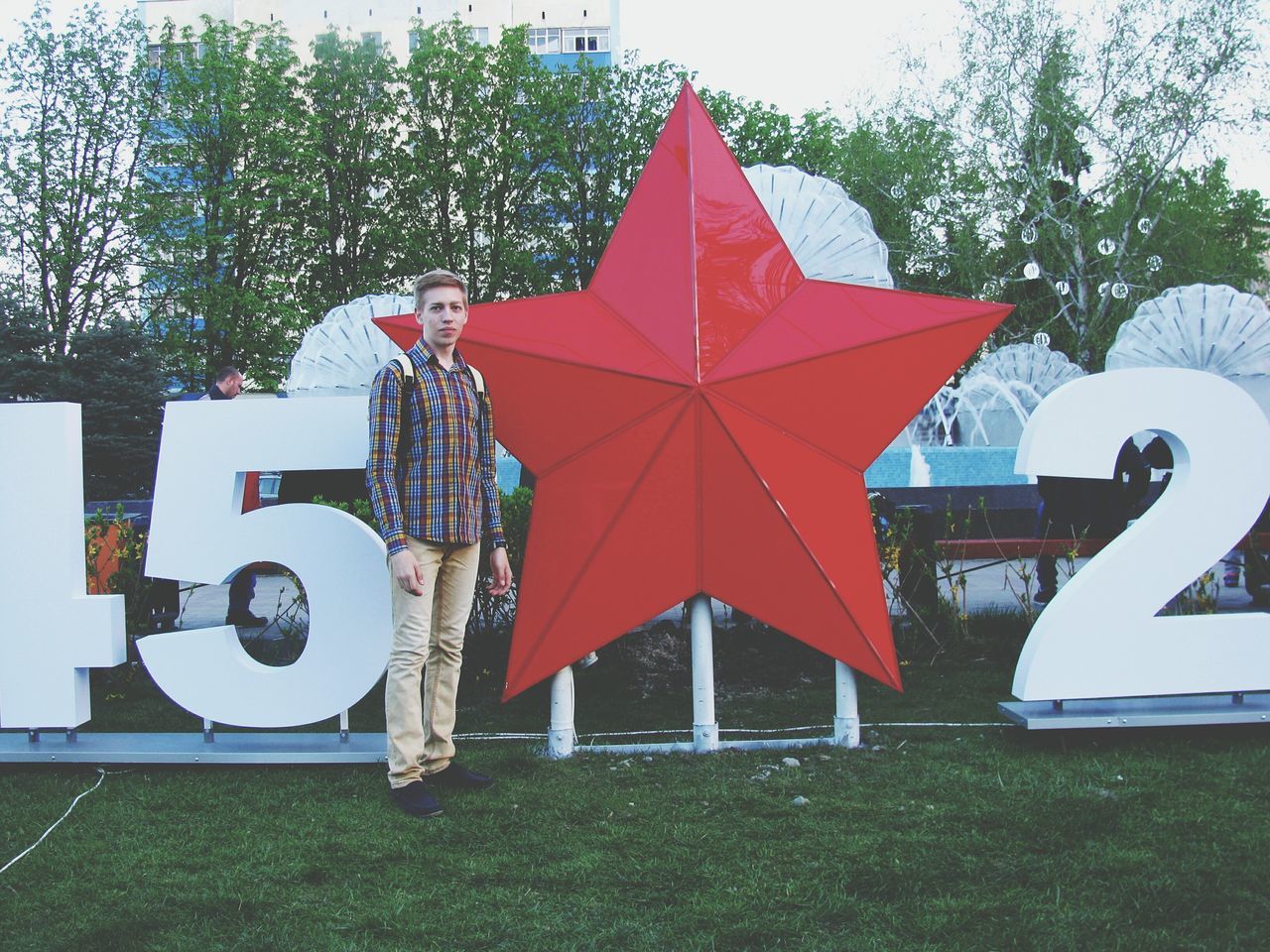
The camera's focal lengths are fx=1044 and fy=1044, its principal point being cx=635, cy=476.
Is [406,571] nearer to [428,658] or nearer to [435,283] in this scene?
[428,658]

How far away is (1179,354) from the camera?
1026 cm

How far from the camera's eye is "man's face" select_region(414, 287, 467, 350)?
4.48 m

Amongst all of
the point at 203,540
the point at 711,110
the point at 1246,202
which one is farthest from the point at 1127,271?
the point at 203,540

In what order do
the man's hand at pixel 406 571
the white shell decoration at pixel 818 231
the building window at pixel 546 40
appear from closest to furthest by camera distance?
the man's hand at pixel 406 571
the white shell decoration at pixel 818 231
the building window at pixel 546 40

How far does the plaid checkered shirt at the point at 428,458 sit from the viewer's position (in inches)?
172

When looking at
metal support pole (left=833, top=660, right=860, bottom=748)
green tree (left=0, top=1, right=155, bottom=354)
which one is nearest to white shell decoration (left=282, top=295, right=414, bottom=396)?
metal support pole (left=833, top=660, right=860, bottom=748)

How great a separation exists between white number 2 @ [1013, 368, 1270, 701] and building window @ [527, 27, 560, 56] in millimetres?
46942

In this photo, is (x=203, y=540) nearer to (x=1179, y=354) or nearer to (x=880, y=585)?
(x=880, y=585)

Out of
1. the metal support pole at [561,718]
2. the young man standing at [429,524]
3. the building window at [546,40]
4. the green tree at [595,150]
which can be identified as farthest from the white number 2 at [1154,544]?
the building window at [546,40]

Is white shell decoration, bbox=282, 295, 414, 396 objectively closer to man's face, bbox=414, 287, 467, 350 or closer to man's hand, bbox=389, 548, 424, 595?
man's face, bbox=414, 287, 467, 350

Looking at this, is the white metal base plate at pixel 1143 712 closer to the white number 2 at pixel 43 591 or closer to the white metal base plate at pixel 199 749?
the white metal base plate at pixel 199 749

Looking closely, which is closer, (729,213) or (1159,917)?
(1159,917)

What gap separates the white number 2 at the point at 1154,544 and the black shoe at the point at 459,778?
99.2 inches

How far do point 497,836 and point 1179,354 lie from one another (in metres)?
8.93
